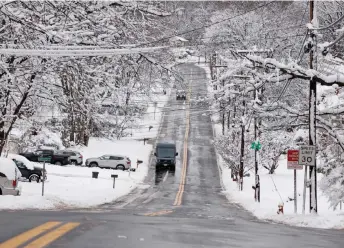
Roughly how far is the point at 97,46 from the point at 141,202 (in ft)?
69.1

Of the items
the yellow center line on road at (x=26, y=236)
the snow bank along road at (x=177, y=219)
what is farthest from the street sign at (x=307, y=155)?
the yellow center line on road at (x=26, y=236)

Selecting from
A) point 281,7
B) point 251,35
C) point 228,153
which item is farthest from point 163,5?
point 281,7

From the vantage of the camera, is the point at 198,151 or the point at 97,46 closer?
the point at 97,46

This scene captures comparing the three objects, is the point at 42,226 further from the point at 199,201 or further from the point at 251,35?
the point at 251,35

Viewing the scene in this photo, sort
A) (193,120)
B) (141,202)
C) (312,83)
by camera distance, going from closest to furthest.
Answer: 1. (312,83)
2. (141,202)
3. (193,120)

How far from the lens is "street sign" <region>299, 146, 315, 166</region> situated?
Answer: 20797 millimetres

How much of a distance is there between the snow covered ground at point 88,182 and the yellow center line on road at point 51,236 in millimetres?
13437

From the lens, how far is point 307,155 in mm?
20922

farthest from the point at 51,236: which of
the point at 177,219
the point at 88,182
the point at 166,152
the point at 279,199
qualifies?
the point at 166,152

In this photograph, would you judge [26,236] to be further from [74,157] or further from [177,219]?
[74,157]

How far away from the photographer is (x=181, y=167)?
191ft

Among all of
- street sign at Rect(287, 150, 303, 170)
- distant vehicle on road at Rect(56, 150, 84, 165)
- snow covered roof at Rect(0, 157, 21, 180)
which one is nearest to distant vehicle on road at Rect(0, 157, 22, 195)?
snow covered roof at Rect(0, 157, 21, 180)

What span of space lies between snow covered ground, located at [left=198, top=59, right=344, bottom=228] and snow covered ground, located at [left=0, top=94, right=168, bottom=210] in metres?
7.25

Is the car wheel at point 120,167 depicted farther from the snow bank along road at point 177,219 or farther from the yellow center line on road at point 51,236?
the yellow center line on road at point 51,236
